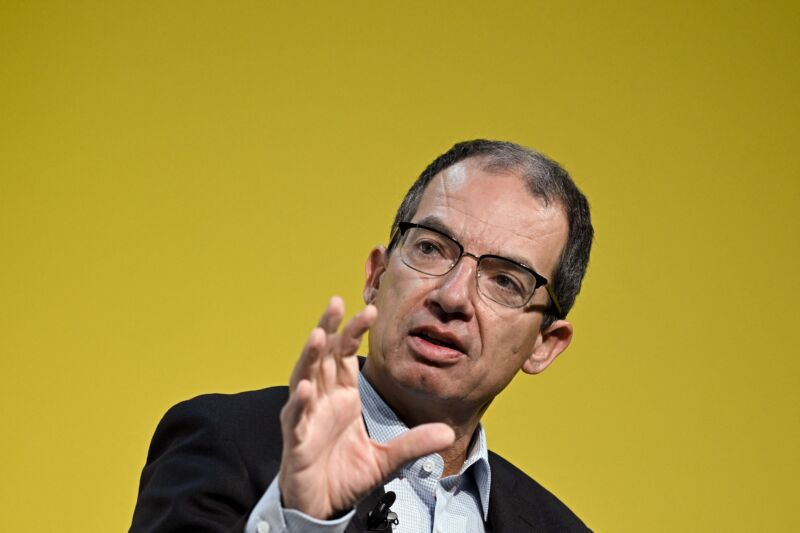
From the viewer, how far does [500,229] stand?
245 cm

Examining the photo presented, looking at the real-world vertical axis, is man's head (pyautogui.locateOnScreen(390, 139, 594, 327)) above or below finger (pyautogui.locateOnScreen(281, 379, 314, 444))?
above

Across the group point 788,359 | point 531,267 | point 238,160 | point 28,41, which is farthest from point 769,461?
point 28,41

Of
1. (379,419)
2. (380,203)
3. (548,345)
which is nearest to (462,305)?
(379,419)

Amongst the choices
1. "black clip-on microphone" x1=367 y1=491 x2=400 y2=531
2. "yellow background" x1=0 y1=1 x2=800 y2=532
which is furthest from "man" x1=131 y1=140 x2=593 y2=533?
"yellow background" x1=0 y1=1 x2=800 y2=532

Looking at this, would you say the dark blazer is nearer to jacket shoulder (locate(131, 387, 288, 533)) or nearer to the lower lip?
jacket shoulder (locate(131, 387, 288, 533))

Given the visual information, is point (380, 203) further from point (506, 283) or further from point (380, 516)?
point (380, 516)

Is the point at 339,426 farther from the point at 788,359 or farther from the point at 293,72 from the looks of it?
the point at 788,359

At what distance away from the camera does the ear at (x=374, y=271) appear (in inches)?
101

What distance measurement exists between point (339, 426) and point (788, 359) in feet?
7.13

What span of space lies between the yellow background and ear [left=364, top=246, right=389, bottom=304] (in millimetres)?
674

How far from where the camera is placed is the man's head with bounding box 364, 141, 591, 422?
2.35 metres

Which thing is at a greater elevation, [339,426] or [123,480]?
[339,426]

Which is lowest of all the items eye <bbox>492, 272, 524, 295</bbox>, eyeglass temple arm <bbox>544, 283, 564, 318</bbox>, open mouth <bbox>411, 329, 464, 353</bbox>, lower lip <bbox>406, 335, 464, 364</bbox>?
lower lip <bbox>406, 335, 464, 364</bbox>

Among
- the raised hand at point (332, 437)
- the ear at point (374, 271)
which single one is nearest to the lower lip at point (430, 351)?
the ear at point (374, 271)
